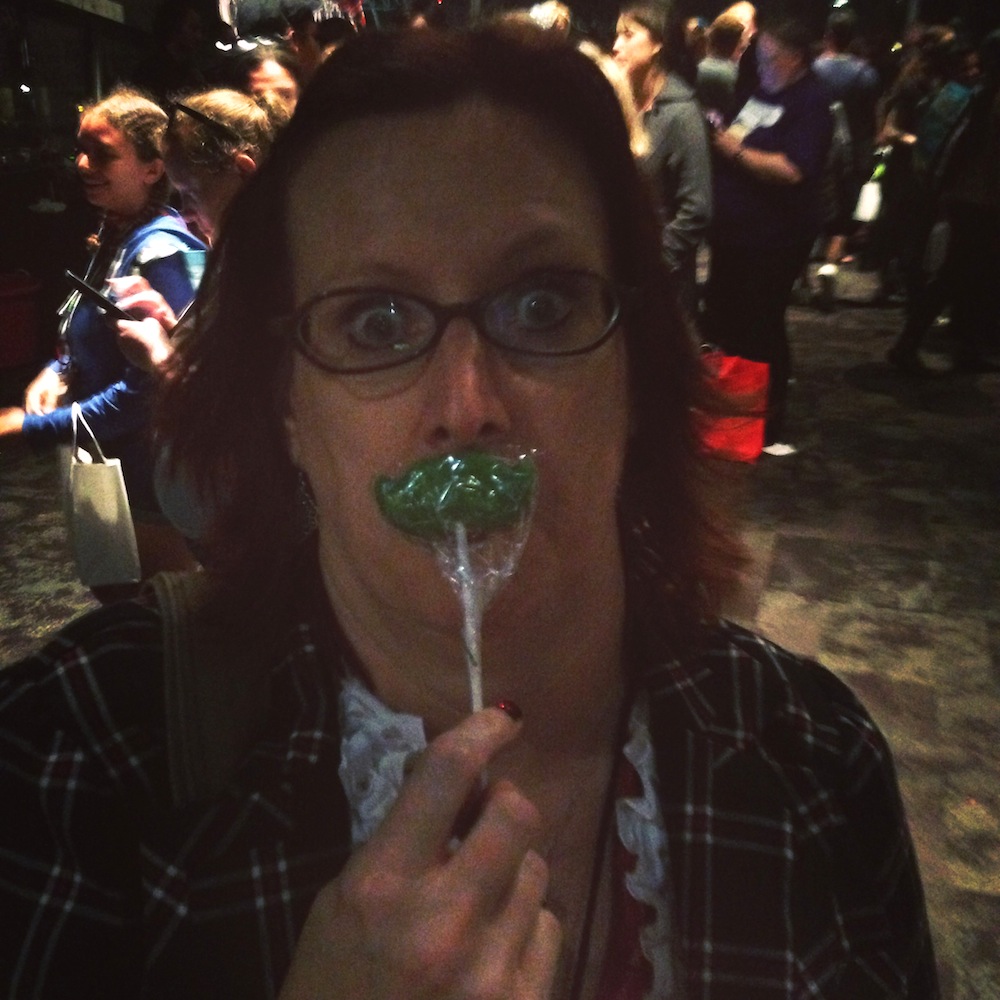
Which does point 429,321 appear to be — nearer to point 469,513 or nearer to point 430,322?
point 430,322

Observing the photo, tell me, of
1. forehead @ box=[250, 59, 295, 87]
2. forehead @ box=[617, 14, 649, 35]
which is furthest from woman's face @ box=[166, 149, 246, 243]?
forehead @ box=[617, 14, 649, 35]

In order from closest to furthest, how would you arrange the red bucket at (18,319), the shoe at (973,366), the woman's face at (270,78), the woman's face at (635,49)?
1. the woman's face at (270,78)
2. the woman's face at (635,49)
3. the red bucket at (18,319)
4. the shoe at (973,366)

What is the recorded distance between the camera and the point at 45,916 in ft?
3.19

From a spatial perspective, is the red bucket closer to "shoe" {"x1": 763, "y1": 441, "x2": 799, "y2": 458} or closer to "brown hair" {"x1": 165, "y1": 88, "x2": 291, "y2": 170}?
"brown hair" {"x1": 165, "y1": 88, "x2": 291, "y2": 170}

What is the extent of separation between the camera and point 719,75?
16.0 feet

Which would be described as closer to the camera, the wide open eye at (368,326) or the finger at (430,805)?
the finger at (430,805)

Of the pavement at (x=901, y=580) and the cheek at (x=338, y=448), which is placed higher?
the cheek at (x=338, y=448)

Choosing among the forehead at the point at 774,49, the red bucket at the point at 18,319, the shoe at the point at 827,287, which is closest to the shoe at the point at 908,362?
the shoe at the point at 827,287

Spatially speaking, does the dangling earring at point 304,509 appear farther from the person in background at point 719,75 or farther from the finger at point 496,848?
the person in background at point 719,75

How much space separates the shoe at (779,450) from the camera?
5.29 m

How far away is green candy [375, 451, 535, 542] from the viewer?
1.00 meters

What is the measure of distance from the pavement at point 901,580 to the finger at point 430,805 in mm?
900

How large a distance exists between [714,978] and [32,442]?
2475 millimetres

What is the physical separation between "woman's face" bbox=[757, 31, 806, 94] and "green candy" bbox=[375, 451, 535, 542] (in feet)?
12.4
